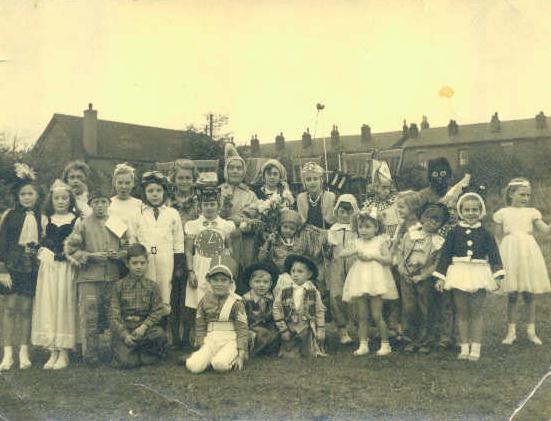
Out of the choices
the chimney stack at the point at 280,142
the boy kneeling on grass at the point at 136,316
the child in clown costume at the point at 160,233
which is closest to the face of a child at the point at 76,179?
the child in clown costume at the point at 160,233

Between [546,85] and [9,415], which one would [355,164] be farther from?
[9,415]

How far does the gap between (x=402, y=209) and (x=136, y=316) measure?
2.80m

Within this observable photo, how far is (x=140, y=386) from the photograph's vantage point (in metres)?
4.48

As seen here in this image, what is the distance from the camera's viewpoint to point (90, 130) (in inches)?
286

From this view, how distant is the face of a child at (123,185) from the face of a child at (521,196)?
3863mm

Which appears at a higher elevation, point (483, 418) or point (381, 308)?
point (381, 308)

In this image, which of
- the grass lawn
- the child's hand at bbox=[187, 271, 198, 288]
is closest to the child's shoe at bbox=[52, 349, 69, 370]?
the grass lawn

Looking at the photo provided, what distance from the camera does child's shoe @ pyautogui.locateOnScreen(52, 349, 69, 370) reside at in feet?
16.6

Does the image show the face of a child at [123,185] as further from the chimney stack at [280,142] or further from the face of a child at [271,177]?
the chimney stack at [280,142]

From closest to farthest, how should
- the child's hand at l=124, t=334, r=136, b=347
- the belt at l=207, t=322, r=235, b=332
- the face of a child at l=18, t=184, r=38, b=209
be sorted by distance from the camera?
1. the child's hand at l=124, t=334, r=136, b=347
2. the belt at l=207, t=322, r=235, b=332
3. the face of a child at l=18, t=184, r=38, b=209

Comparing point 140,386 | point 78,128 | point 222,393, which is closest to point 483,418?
point 222,393

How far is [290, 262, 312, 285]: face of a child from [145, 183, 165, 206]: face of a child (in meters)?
1.48

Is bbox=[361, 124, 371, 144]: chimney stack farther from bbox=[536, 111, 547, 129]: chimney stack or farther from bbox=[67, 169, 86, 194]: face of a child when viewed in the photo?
bbox=[67, 169, 86, 194]: face of a child

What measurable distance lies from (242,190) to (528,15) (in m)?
3.50
